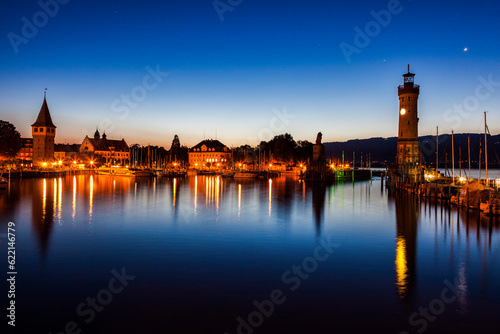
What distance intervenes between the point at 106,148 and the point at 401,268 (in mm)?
148644

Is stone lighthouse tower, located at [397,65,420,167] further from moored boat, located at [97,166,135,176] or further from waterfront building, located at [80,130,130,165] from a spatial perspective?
waterfront building, located at [80,130,130,165]

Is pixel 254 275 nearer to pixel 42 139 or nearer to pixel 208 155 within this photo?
pixel 42 139

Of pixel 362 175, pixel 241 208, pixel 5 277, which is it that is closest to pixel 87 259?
pixel 5 277

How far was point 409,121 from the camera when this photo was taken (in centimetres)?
5412

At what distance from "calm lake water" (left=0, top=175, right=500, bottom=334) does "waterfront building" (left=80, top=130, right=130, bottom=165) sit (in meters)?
128

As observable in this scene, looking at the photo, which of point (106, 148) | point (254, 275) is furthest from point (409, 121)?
point (106, 148)

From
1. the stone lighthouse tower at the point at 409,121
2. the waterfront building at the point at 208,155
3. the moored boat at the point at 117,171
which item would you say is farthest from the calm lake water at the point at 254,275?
the waterfront building at the point at 208,155

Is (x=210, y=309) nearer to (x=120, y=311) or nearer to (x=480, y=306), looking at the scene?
(x=120, y=311)

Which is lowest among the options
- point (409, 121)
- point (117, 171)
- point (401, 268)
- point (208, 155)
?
point (401, 268)

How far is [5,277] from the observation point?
12.8 meters

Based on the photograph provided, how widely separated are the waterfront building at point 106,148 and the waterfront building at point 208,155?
2658 centimetres

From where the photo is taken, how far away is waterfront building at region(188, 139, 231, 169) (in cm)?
13588

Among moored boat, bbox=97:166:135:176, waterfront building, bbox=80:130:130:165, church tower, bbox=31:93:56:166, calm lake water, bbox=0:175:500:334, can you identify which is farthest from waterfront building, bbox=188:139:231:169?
calm lake water, bbox=0:175:500:334

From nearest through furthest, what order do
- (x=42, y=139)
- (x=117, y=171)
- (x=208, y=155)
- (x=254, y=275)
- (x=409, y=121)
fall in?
(x=254, y=275) → (x=409, y=121) → (x=42, y=139) → (x=117, y=171) → (x=208, y=155)
